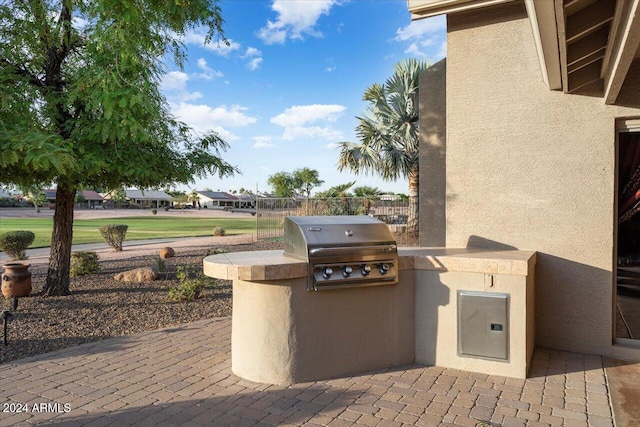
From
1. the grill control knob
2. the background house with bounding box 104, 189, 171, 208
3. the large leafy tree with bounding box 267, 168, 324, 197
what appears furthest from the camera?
the background house with bounding box 104, 189, 171, 208

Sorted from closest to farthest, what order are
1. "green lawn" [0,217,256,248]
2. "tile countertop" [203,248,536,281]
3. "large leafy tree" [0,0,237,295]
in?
"tile countertop" [203,248,536,281] < "large leafy tree" [0,0,237,295] < "green lawn" [0,217,256,248]

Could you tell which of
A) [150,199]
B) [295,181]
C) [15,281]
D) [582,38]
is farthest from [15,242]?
[150,199]

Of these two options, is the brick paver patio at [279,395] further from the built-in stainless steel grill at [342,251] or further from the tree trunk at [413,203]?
the tree trunk at [413,203]

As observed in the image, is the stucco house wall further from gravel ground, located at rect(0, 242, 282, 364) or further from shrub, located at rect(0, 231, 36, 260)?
shrub, located at rect(0, 231, 36, 260)

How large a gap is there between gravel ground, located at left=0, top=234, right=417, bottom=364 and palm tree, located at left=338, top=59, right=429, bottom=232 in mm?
9067

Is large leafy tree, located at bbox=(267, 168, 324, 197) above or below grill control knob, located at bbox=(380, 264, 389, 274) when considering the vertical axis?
above

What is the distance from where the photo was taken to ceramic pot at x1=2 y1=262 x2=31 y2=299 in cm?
734

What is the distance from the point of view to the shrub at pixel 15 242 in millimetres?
12789

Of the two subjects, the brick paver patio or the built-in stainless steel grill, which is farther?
the built-in stainless steel grill

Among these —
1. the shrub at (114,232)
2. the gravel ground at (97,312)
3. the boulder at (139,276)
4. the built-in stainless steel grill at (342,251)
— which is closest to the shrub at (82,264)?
the gravel ground at (97,312)

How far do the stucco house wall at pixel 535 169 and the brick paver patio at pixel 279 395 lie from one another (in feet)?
2.32

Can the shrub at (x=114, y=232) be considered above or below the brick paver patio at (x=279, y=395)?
above

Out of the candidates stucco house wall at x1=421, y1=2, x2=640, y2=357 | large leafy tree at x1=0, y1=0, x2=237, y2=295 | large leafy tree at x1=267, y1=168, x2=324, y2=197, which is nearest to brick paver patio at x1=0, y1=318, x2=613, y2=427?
stucco house wall at x1=421, y1=2, x2=640, y2=357

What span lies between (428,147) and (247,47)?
690cm
